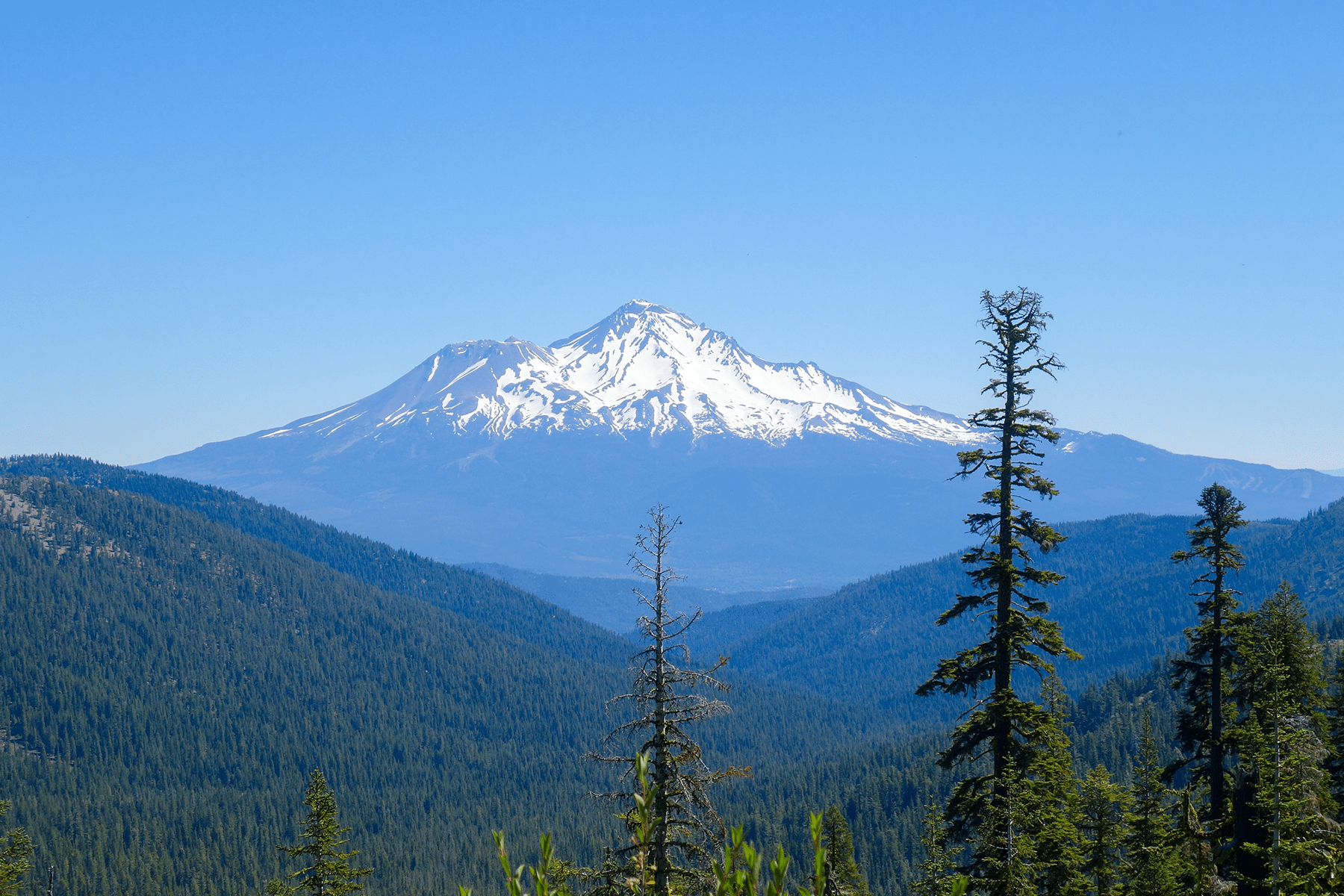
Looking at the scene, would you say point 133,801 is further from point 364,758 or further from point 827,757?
point 827,757

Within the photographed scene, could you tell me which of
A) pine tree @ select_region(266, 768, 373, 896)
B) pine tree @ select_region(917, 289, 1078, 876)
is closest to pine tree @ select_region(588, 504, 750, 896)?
pine tree @ select_region(917, 289, 1078, 876)

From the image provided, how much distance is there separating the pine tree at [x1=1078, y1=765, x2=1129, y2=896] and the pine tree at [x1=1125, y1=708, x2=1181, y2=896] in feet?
2.00

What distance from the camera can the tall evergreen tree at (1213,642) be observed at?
79.6 ft

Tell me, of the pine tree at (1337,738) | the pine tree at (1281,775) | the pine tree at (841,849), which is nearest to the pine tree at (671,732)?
the pine tree at (1281,775)

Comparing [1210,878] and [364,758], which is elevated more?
[1210,878]

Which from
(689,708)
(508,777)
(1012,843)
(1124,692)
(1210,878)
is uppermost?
(689,708)

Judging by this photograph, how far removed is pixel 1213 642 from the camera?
82.0 feet

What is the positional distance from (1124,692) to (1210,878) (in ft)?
459

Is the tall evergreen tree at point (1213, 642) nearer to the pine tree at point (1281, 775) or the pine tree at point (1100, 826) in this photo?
the pine tree at point (1281, 775)

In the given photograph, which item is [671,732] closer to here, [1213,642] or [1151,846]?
[1213,642]

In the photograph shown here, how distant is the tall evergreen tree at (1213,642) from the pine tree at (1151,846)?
177 cm

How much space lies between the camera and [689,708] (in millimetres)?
18938

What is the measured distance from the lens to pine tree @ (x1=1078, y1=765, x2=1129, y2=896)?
28.9 metres

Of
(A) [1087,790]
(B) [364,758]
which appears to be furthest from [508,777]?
(A) [1087,790]
